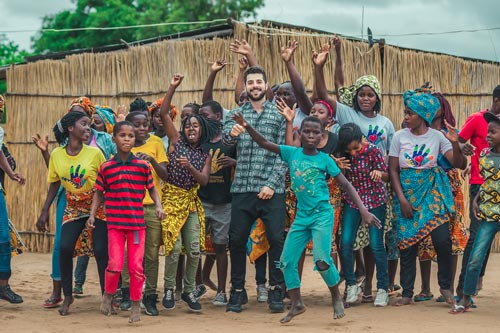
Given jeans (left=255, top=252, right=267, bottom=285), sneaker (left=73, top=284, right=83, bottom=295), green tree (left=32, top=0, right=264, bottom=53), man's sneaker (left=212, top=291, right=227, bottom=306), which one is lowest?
sneaker (left=73, top=284, right=83, bottom=295)

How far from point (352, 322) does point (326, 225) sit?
2.56 ft

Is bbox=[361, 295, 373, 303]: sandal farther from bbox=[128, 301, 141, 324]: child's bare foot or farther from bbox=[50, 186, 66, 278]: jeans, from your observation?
bbox=[50, 186, 66, 278]: jeans

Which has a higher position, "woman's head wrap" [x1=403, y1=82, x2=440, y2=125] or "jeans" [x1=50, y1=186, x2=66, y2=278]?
"woman's head wrap" [x1=403, y1=82, x2=440, y2=125]

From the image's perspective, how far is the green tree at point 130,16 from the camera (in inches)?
1243

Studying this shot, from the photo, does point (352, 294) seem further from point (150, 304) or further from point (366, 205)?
point (150, 304)

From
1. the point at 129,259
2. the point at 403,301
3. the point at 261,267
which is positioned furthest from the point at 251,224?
the point at 403,301

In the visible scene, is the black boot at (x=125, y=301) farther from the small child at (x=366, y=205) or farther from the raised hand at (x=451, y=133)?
the raised hand at (x=451, y=133)

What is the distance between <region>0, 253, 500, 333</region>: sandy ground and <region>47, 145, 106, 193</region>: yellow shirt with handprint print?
3.58 feet

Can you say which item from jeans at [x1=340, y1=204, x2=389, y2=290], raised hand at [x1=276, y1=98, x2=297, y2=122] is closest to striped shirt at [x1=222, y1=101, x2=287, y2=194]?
raised hand at [x1=276, y1=98, x2=297, y2=122]

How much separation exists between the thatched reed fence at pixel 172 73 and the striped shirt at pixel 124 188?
432 centimetres

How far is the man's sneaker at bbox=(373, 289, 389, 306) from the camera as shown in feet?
24.7

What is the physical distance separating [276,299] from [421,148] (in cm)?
180

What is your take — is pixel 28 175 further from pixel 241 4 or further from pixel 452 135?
pixel 241 4

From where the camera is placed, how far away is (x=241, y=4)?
32375mm
